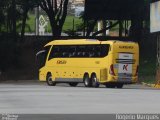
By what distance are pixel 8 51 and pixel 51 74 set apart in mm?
16463

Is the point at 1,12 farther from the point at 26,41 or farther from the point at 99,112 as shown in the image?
the point at 99,112

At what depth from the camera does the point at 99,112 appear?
1908cm

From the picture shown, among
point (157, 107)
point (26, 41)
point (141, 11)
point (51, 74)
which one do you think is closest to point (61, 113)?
point (157, 107)

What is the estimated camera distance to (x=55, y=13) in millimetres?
69375

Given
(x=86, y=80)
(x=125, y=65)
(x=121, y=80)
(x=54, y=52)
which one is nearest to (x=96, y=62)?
(x=86, y=80)

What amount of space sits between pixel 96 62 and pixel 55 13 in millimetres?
25235

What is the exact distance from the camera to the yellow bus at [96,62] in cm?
4416

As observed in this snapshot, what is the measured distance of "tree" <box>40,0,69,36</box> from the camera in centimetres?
6831

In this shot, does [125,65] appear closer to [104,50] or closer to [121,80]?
[121,80]

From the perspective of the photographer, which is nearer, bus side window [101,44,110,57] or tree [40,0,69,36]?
bus side window [101,44,110,57]

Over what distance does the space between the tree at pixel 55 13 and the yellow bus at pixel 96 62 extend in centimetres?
1988

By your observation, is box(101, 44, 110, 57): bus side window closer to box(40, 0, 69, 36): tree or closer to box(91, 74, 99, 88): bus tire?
box(91, 74, 99, 88): bus tire

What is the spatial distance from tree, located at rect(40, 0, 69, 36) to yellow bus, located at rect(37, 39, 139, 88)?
19878mm

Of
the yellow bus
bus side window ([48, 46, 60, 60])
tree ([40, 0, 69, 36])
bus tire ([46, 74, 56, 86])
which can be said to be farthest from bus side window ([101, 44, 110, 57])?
tree ([40, 0, 69, 36])
